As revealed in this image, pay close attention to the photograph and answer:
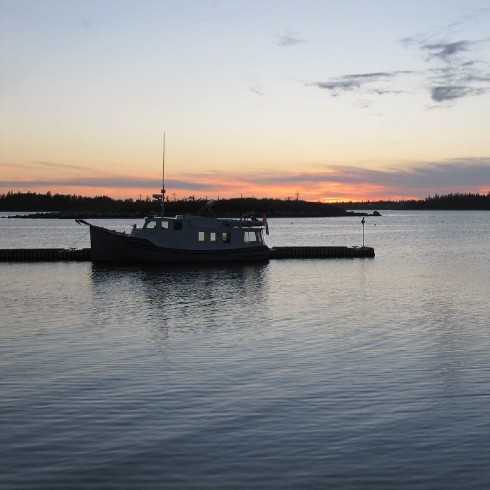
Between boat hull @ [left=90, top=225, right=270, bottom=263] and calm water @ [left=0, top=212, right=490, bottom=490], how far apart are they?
24.1 meters

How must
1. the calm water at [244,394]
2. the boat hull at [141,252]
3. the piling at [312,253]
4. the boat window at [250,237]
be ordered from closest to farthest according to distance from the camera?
the calm water at [244,394] < the boat hull at [141,252] < the boat window at [250,237] < the piling at [312,253]

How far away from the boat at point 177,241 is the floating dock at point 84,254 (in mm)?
7421

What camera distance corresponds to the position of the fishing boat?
216ft

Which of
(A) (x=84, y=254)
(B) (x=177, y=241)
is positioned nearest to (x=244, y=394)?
(B) (x=177, y=241)

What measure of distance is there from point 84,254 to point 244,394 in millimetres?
59707

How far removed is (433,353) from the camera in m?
25.2

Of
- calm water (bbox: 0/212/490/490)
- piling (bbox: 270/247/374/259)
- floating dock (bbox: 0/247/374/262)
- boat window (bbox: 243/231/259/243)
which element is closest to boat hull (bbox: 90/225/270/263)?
boat window (bbox: 243/231/259/243)

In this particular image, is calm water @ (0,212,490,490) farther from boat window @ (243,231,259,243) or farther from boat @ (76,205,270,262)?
boat window @ (243,231,259,243)

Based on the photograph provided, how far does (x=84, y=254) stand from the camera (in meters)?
75.8

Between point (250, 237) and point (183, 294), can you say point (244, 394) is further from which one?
point (250, 237)

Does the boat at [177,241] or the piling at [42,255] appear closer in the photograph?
the boat at [177,241]

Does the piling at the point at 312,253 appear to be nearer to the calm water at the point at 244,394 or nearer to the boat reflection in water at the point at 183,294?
the boat reflection in water at the point at 183,294

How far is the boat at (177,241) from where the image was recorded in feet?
216

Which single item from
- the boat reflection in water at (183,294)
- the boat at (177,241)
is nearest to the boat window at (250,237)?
the boat at (177,241)
